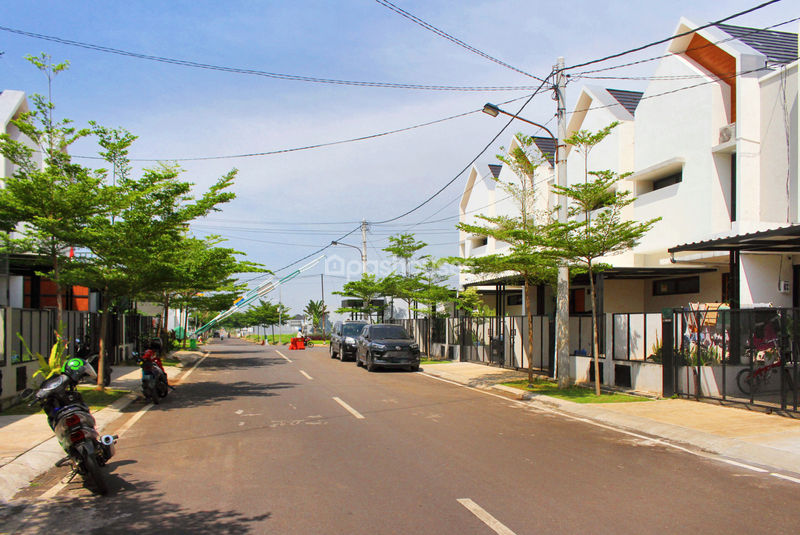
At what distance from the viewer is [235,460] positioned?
25.4ft

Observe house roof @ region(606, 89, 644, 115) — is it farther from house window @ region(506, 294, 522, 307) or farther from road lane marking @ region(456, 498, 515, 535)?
road lane marking @ region(456, 498, 515, 535)

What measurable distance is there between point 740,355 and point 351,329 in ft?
62.6

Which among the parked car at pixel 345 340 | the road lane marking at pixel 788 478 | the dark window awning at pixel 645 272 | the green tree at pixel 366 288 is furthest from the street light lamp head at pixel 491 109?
the green tree at pixel 366 288

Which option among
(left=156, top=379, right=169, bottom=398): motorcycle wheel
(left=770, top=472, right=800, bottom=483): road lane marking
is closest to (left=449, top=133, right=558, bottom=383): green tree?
(left=770, top=472, right=800, bottom=483): road lane marking

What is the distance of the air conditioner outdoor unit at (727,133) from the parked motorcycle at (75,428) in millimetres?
17402

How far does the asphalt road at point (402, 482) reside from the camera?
211 inches

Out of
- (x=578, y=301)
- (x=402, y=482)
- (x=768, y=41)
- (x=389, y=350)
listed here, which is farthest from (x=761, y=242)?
(x=578, y=301)

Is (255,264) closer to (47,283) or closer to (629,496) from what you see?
(47,283)

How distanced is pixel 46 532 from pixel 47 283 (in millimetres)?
26698

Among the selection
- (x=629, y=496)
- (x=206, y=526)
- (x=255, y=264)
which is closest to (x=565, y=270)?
(x=629, y=496)

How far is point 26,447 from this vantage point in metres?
8.34

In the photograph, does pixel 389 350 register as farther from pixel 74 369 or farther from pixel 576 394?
pixel 74 369

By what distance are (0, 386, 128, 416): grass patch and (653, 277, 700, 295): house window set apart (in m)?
17.5

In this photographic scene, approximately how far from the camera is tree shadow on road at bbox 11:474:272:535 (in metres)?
5.21
